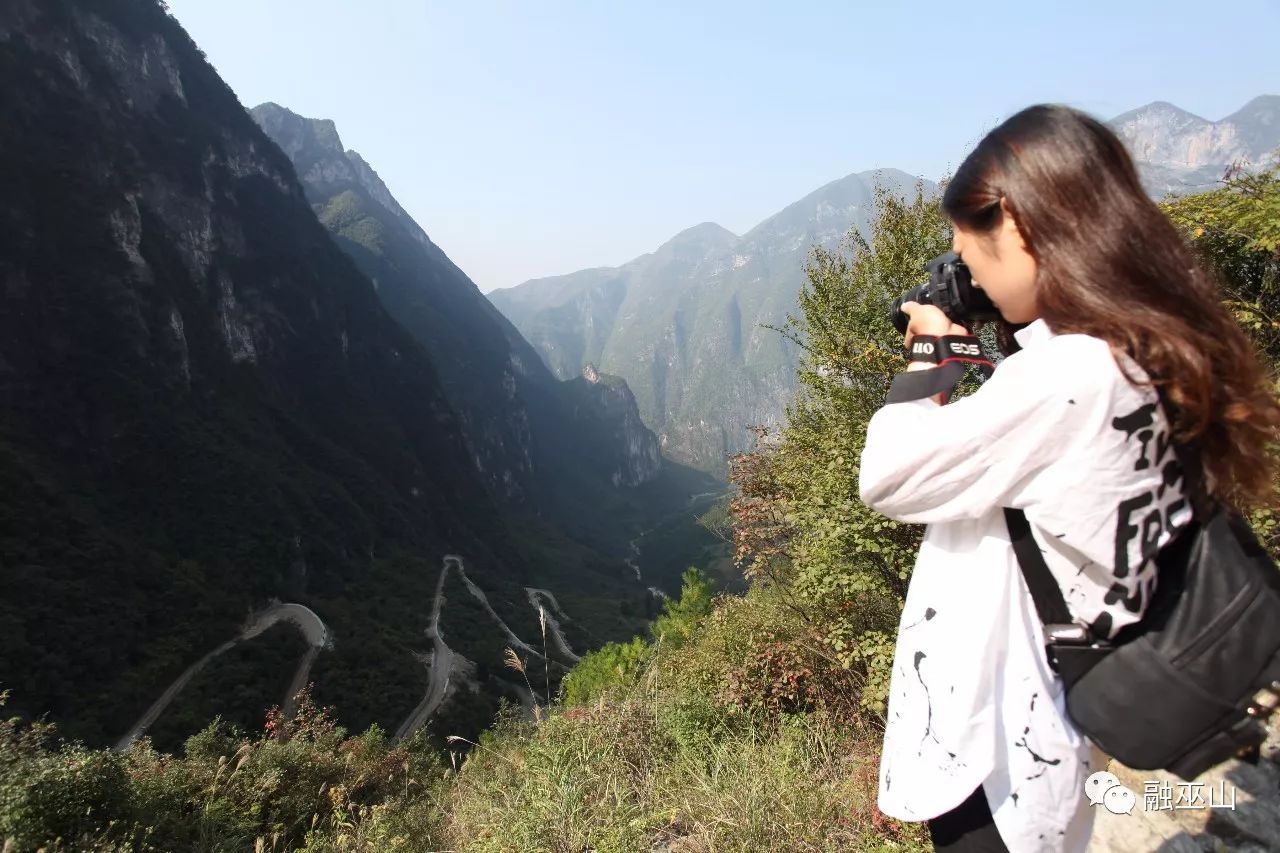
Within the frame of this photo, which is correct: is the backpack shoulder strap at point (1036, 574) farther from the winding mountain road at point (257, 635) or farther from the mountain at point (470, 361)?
the mountain at point (470, 361)

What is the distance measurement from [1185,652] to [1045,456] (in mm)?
379

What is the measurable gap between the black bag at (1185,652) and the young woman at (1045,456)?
4 cm

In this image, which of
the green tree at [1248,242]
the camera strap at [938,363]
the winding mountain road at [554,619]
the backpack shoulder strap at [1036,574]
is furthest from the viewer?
the winding mountain road at [554,619]

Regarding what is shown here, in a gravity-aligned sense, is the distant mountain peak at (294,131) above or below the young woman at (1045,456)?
above

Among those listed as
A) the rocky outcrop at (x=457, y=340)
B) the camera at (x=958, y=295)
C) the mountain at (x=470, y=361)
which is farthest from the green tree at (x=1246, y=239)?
the mountain at (x=470, y=361)

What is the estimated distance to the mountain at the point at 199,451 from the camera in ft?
134

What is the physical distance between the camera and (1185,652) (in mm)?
924

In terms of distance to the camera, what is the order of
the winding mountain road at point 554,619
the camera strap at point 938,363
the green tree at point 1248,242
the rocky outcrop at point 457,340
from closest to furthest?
the camera strap at point 938,363 < the green tree at point 1248,242 < the winding mountain road at point 554,619 < the rocky outcrop at point 457,340

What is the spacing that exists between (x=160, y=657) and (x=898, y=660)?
5459cm

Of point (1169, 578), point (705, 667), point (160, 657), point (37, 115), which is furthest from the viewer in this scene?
point (37, 115)

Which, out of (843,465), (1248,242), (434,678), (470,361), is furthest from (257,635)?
(470,361)

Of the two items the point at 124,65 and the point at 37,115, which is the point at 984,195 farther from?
the point at 124,65

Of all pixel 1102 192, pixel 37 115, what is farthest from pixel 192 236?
pixel 1102 192

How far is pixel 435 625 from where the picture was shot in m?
60.4
